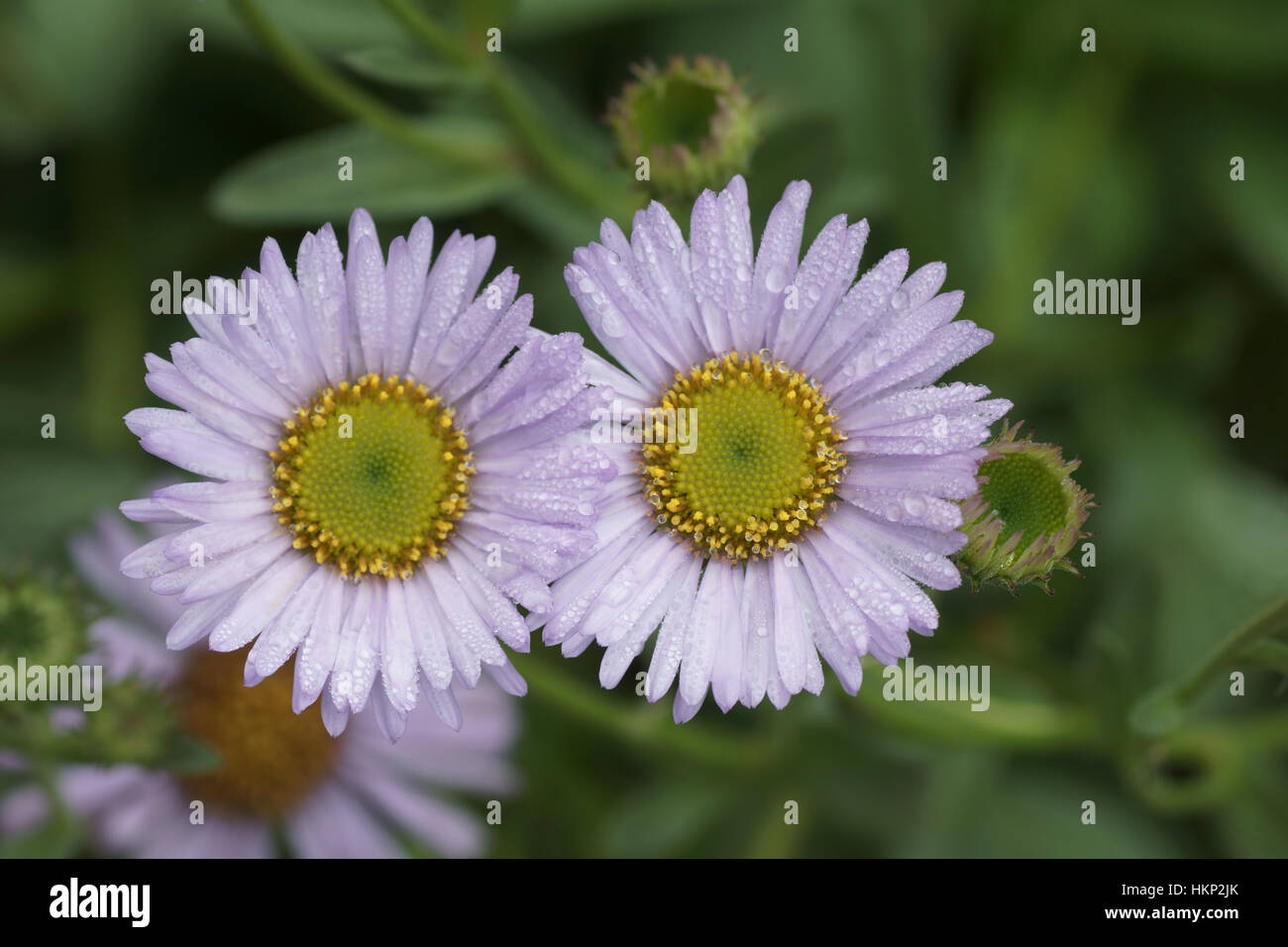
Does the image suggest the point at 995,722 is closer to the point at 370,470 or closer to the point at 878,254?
the point at 878,254

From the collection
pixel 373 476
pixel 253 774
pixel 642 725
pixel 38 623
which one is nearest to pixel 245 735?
pixel 253 774

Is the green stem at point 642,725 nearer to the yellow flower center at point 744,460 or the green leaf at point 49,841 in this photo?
the yellow flower center at point 744,460

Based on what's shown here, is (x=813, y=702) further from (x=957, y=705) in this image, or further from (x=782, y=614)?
(x=782, y=614)

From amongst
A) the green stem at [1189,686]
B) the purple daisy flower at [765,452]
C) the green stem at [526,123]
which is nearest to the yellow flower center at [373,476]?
the purple daisy flower at [765,452]

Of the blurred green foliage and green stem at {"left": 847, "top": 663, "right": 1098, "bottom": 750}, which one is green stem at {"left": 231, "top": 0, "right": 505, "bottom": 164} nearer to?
the blurred green foliage

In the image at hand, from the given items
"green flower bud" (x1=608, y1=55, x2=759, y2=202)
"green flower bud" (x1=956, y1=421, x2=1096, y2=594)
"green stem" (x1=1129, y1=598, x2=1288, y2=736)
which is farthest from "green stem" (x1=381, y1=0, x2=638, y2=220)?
"green stem" (x1=1129, y1=598, x2=1288, y2=736)
